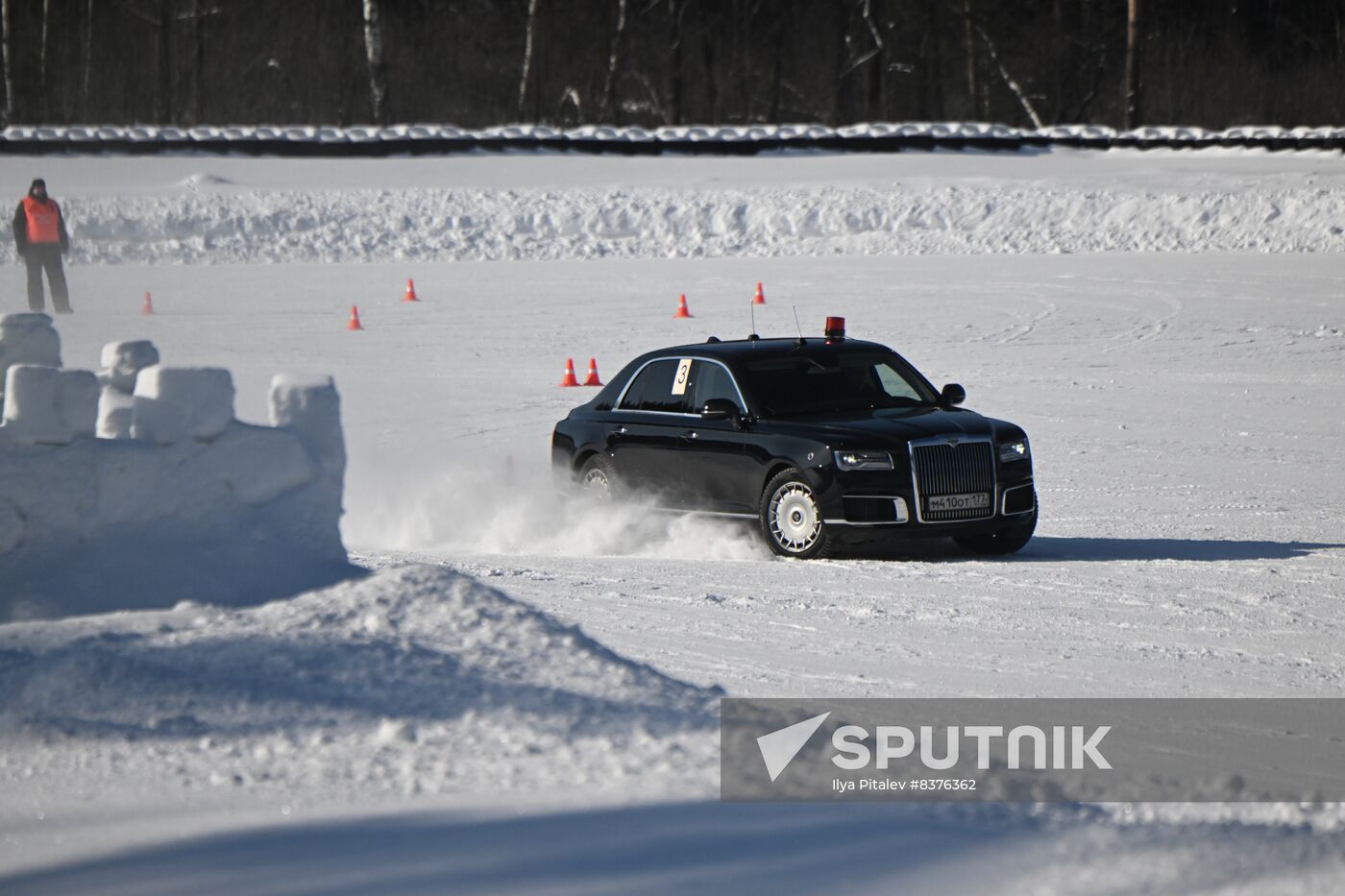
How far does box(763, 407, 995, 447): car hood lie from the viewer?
37.7 feet

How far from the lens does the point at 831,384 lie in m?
12.5

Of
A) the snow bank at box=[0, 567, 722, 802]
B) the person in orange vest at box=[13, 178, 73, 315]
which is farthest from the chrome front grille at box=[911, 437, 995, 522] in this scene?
the person in orange vest at box=[13, 178, 73, 315]

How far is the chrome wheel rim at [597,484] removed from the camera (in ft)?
42.5

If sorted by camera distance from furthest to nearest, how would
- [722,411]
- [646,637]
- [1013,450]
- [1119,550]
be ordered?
[722,411], [1119,550], [1013,450], [646,637]

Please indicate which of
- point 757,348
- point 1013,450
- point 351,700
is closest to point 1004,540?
point 1013,450

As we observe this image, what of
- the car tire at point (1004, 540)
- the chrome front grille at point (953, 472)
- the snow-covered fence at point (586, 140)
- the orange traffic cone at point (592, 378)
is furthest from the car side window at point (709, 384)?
the snow-covered fence at point (586, 140)

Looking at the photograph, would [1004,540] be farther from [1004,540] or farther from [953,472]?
[953,472]

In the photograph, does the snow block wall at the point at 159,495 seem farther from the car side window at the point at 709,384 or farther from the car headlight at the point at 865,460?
the car side window at the point at 709,384

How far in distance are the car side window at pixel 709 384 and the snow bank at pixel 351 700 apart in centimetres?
525

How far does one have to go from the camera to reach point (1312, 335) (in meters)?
24.7

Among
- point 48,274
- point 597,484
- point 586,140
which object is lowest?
point 597,484

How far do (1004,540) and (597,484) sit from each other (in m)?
3.00

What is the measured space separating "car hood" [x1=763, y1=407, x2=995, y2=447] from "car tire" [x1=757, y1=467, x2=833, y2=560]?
1.05ft

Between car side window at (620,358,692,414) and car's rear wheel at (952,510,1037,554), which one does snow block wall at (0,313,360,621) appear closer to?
car side window at (620,358,692,414)
